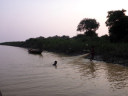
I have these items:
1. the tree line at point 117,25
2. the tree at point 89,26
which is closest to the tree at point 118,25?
the tree line at point 117,25

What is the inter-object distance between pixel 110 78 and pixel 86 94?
16.5 feet

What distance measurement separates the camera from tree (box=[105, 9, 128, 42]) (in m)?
40.1

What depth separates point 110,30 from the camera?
42.2 m

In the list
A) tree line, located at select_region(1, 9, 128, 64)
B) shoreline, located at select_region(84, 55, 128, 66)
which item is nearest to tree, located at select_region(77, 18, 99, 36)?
tree line, located at select_region(1, 9, 128, 64)

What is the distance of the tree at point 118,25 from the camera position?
40094 mm

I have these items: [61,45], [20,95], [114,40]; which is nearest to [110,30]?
[114,40]

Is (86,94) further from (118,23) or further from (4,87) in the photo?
(118,23)

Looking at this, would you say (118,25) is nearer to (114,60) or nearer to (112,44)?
(112,44)

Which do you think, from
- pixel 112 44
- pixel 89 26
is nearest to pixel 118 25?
pixel 112 44

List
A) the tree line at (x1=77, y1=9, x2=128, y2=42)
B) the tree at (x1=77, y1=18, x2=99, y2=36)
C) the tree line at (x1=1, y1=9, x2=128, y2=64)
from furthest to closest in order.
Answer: the tree at (x1=77, y1=18, x2=99, y2=36), the tree line at (x1=77, y1=9, x2=128, y2=42), the tree line at (x1=1, y1=9, x2=128, y2=64)

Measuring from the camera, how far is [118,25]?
133 ft

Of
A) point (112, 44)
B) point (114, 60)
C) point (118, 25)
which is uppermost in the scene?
point (118, 25)

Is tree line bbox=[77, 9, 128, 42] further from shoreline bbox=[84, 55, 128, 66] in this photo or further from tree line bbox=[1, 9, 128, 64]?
shoreline bbox=[84, 55, 128, 66]

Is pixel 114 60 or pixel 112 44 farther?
pixel 112 44
